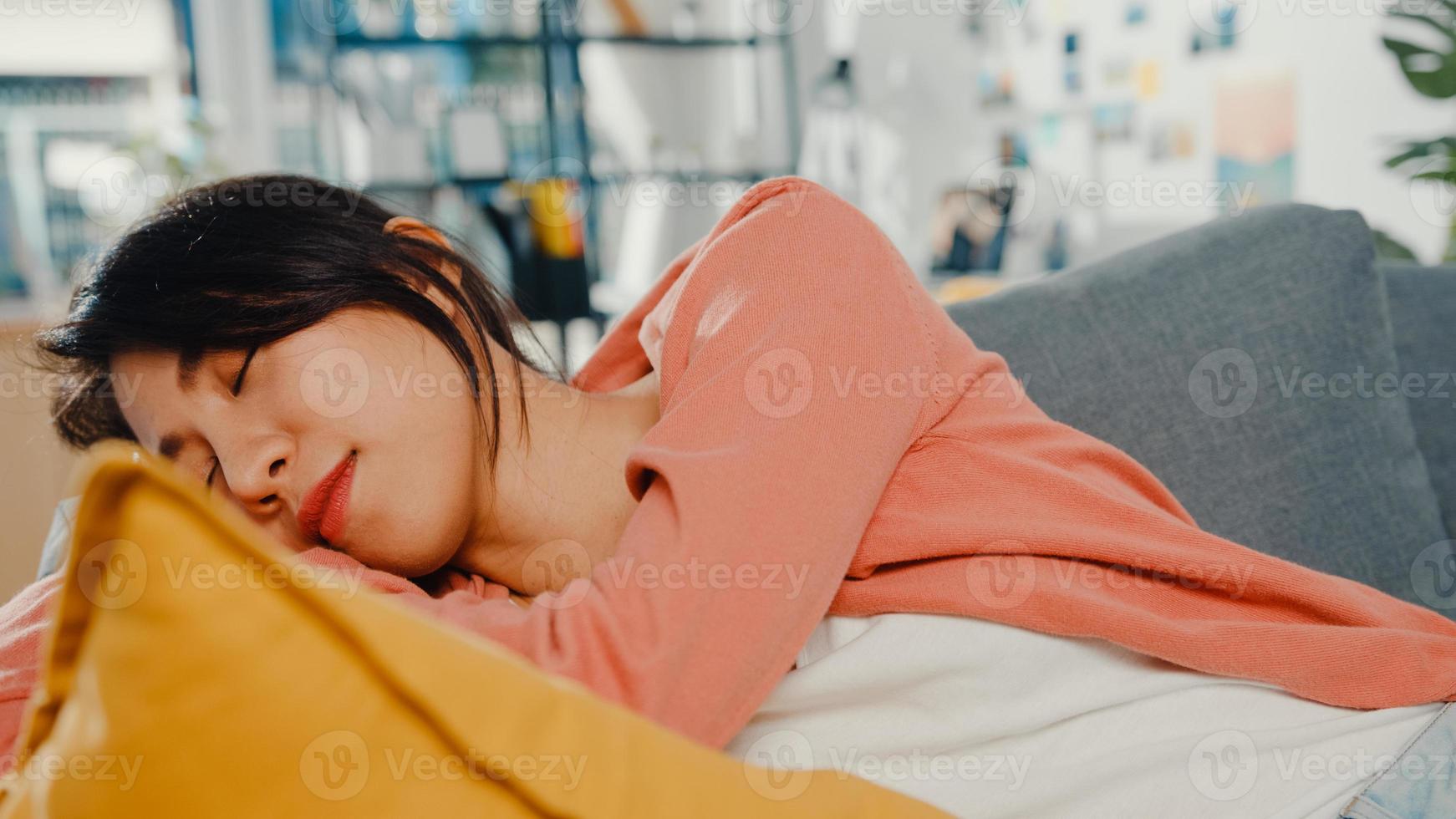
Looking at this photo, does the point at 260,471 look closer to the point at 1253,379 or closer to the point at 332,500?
the point at 332,500

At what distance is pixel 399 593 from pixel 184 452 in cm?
22

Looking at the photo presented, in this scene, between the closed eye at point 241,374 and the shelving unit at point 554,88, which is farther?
the shelving unit at point 554,88

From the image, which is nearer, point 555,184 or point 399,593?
point 399,593

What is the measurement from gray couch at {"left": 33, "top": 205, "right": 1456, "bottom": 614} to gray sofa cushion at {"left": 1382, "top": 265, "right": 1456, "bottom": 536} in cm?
4

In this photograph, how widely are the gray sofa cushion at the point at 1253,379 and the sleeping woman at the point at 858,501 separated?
21cm

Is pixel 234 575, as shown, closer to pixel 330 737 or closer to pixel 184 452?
pixel 330 737

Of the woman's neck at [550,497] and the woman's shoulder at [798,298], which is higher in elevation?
the woman's shoulder at [798,298]

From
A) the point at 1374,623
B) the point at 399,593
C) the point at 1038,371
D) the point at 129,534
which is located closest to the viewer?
the point at 129,534

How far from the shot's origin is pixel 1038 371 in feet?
3.43

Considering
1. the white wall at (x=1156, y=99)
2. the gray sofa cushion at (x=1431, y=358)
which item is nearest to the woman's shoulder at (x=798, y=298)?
the gray sofa cushion at (x=1431, y=358)

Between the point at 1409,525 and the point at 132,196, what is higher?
the point at 132,196

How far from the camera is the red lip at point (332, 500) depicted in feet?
2.48

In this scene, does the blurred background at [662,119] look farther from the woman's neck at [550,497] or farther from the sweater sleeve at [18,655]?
the sweater sleeve at [18,655]

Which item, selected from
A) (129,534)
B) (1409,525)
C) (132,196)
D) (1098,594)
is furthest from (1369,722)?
(132,196)
